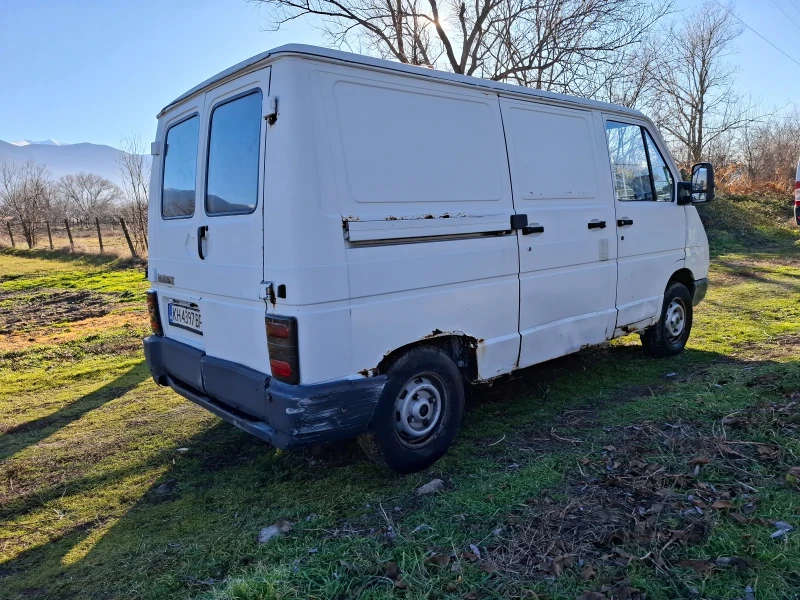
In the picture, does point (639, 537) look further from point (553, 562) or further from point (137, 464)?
point (137, 464)

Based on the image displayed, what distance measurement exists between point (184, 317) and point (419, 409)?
176 centimetres

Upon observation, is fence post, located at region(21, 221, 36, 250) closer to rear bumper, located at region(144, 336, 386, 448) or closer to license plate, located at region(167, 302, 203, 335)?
license plate, located at region(167, 302, 203, 335)

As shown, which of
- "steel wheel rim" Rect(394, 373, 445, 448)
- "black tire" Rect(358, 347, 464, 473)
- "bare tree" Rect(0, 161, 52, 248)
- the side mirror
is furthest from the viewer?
"bare tree" Rect(0, 161, 52, 248)

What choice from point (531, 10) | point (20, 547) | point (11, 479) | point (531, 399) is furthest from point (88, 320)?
point (531, 10)

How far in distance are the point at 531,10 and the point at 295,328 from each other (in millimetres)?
16033

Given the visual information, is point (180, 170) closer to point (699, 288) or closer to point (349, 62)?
point (349, 62)

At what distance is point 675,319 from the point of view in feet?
19.5

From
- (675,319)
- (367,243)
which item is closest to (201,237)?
(367,243)

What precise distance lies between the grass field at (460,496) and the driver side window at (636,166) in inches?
67.8

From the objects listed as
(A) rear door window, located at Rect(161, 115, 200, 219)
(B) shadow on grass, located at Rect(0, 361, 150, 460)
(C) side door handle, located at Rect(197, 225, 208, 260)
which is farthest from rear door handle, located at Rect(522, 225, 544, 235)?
(B) shadow on grass, located at Rect(0, 361, 150, 460)

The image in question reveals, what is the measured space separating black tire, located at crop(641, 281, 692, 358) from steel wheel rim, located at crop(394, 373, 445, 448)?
3.13m

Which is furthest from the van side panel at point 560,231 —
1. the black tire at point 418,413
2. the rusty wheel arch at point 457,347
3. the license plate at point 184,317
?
the license plate at point 184,317

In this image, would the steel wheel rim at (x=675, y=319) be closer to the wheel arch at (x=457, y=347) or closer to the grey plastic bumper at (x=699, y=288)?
the grey plastic bumper at (x=699, y=288)

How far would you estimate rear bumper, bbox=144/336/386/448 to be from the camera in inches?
117
